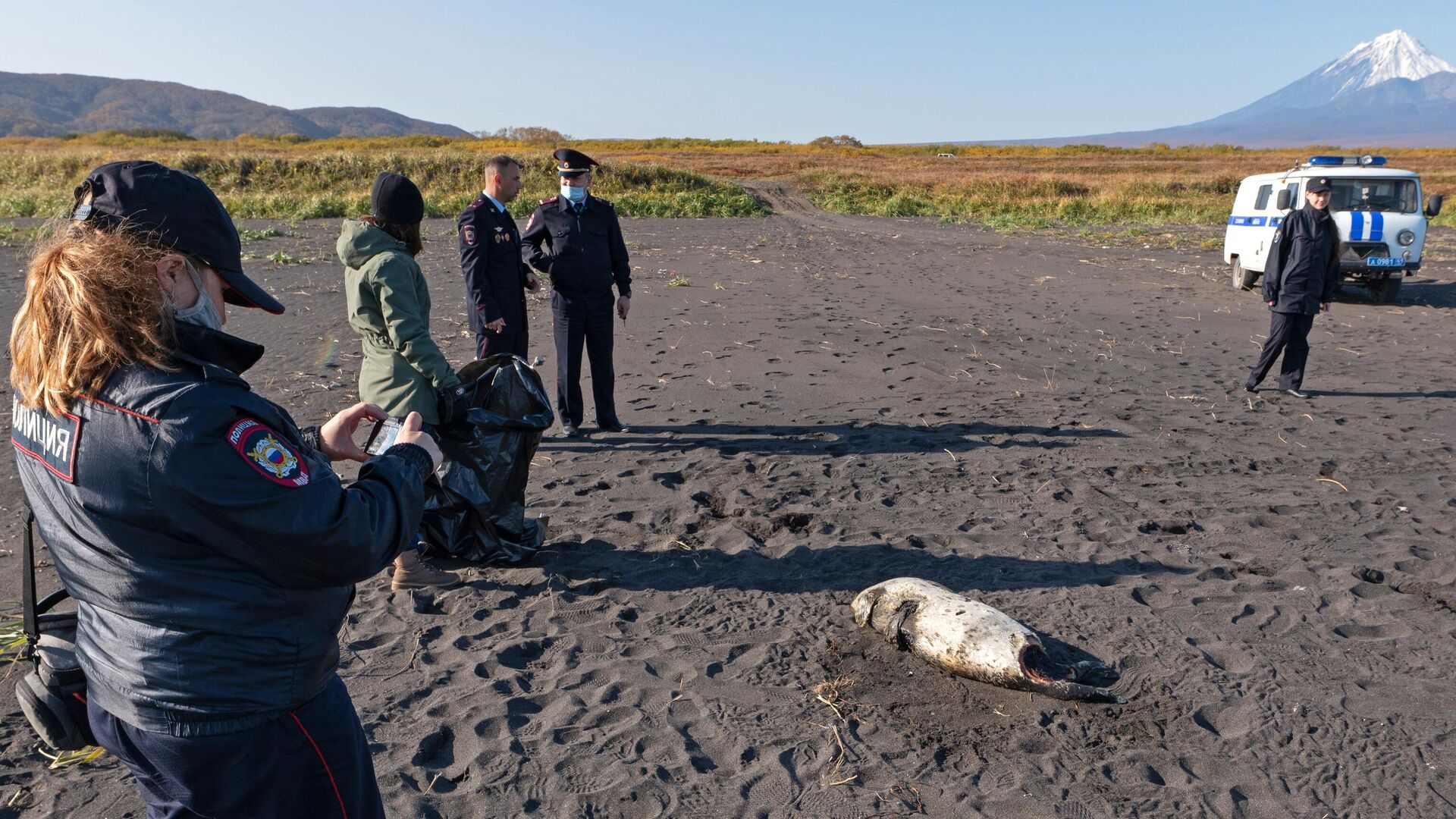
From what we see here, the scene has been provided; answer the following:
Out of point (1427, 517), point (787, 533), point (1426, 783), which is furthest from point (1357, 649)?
point (787, 533)

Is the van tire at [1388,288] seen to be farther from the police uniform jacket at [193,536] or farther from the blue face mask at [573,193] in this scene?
the police uniform jacket at [193,536]

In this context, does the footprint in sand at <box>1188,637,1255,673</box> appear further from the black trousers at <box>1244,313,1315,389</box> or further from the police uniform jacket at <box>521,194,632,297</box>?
the black trousers at <box>1244,313,1315,389</box>

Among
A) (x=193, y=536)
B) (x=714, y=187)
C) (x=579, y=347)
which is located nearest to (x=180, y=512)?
(x=193, y=536)

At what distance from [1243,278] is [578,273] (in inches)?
462

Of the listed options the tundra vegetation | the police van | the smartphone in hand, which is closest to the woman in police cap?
the smartphone in hand

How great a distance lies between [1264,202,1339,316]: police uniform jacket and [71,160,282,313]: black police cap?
803cm

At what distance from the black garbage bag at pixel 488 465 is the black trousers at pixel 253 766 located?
252 cm

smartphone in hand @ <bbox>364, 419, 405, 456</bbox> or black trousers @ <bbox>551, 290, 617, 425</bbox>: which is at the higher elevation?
smartphone in hand @ <bbox>364, 419, 405, 456</bbox>

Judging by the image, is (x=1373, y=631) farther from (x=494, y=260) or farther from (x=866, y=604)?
(x=494, y=260)

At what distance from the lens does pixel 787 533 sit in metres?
5.02

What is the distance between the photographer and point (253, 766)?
1.62 m

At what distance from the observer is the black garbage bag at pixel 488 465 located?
422 cm

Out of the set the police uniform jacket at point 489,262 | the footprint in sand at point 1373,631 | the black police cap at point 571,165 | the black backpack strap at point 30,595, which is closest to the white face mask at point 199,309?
the black backpack strap at point 30,595

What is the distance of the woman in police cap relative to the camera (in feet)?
4.72
